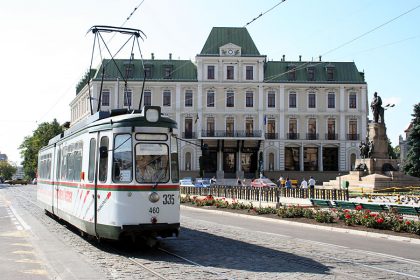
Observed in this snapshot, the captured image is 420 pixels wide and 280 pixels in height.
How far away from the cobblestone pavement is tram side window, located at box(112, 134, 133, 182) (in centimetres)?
174

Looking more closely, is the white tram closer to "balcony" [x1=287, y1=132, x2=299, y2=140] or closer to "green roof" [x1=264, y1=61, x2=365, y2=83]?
"balcony" [x1=287, y1=132, x2=299, y2=140]

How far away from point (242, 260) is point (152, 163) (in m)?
2.96

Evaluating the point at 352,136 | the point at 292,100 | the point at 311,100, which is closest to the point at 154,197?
the point at 292,100

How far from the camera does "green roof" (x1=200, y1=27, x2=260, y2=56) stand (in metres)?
71.4

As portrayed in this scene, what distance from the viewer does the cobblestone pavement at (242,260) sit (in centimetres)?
963

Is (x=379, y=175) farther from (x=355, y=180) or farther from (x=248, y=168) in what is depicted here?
(x=248, y=168)

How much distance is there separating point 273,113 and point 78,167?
59274 mm

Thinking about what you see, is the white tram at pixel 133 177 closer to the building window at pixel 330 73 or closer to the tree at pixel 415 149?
the tree at pixel 415 149

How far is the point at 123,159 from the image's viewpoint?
1200cm

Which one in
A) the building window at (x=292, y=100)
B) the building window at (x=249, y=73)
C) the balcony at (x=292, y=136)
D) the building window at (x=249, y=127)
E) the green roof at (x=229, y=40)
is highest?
the green roof at (x=229, y=40)

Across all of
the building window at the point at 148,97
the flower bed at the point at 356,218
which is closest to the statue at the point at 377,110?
the flower bed at the point at 356,218

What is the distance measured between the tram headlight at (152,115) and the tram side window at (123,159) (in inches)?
23.5

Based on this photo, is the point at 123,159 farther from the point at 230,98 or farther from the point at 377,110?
the point at 230,98

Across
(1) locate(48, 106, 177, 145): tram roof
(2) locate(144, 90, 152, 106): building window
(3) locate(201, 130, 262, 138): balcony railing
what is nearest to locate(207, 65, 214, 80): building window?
(3) locate(201, 130, 262, 138): balcony railing
